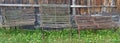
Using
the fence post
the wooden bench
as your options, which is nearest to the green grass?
the wooden bench

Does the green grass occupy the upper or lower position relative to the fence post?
lower

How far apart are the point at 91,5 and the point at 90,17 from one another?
2.28 ft

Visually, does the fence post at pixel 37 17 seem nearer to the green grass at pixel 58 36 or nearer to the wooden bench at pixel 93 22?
the green grass at pixel 58 36

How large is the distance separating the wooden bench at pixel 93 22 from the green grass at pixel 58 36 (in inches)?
13.6

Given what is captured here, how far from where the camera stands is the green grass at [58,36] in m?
7.82

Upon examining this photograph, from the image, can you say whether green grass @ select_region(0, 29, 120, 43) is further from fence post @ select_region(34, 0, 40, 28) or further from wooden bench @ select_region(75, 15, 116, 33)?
fence post @ select_region(34, 0, 40, 28)

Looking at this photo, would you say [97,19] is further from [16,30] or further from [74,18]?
[16,30]

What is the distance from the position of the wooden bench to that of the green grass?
34 cm

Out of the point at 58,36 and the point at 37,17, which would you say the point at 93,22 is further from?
the point at 37,17

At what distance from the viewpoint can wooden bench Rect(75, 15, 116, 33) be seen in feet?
26.3

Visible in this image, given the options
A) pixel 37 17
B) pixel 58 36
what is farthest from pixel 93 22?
pixel 37 17

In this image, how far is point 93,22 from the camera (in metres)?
8.37

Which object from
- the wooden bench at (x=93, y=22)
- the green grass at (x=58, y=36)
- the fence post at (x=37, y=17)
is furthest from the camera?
the fence post at (x=37, y=17)

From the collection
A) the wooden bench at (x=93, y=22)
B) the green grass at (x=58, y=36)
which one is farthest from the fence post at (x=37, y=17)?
the wooden bench at (x=93, y=22)
